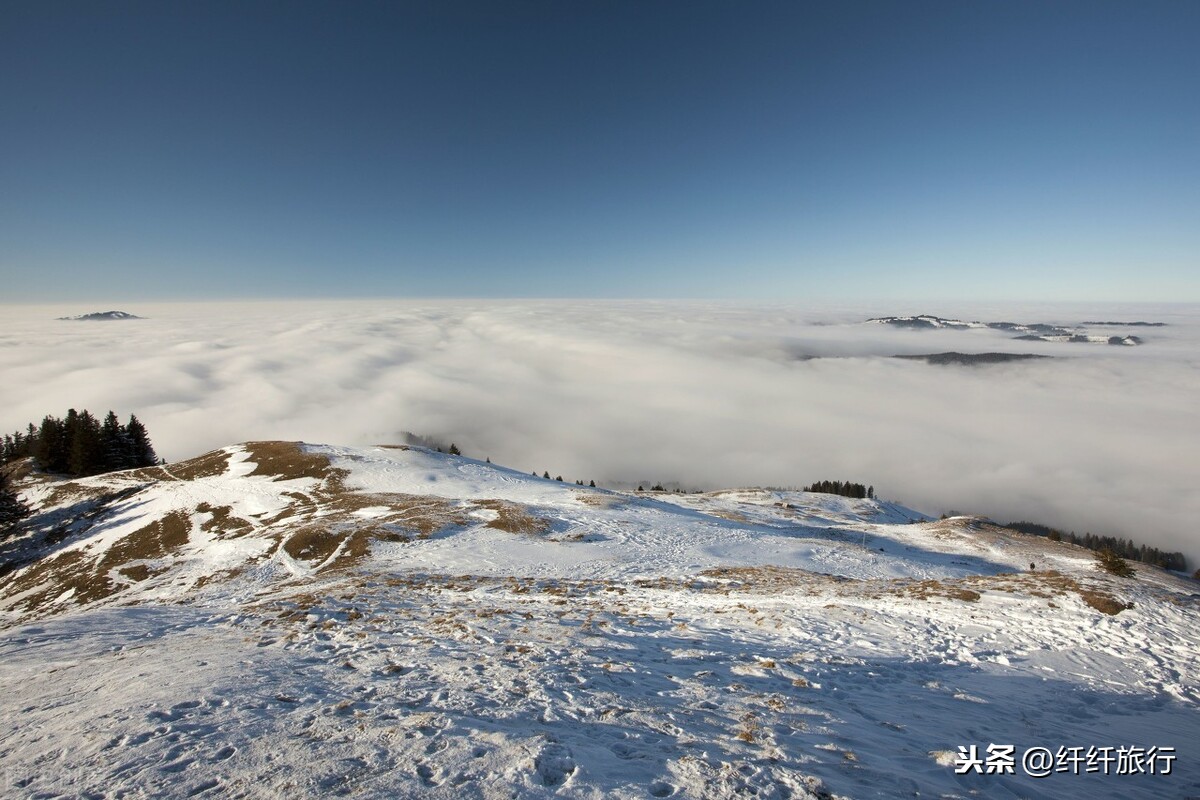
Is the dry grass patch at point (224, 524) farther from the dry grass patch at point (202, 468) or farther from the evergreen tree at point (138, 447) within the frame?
the evergreen tree at point (138, 447)

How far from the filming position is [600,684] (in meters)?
9.91

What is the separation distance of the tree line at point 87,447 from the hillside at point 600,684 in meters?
73.0

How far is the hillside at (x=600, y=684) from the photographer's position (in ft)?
21.0

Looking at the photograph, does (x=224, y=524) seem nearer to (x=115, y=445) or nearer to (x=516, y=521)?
(x=516, y=521)

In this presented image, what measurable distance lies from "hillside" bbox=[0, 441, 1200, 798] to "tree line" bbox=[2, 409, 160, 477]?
72987 mm

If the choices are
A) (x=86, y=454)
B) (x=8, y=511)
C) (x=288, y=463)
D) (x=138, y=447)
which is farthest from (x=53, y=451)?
(x=288, y=463)

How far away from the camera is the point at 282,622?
1382 cm

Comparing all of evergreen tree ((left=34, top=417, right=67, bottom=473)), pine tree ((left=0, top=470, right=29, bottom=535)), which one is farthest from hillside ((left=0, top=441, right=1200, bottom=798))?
evergreen tree ((left=34, top=417, right=67, bottom=473))

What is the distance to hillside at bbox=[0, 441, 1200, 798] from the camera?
640 centimetres

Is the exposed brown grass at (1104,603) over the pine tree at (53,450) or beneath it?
over

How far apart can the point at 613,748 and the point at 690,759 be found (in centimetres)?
115

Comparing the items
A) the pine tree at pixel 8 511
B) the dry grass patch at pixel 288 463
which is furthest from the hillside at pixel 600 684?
the pine tree at pixel 8 511

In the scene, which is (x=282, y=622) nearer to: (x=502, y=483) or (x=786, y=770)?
(x=786, y=770)

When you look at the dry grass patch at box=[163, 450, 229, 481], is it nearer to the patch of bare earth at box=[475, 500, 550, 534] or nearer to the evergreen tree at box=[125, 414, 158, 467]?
the evergreen tree at box=[125, 414, 158, 467]
